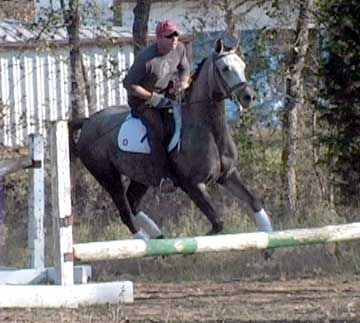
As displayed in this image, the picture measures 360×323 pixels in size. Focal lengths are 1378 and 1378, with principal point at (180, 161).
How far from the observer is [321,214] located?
1466 centimetres

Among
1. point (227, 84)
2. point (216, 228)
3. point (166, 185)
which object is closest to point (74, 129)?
point (166, 185)

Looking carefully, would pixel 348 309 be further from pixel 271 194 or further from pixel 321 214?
pixel 271 194

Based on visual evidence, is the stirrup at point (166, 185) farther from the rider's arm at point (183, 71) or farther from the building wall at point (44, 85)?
the building wall at point (44, 85)

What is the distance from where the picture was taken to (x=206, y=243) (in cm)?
1074

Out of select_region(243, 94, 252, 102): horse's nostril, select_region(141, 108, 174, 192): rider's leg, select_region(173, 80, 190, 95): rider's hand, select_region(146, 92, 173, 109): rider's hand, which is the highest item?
select_region(173, 80, 190, 95): rider's hand

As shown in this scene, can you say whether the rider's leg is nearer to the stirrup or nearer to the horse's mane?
the stirrup

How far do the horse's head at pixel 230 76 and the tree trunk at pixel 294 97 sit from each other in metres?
3.91

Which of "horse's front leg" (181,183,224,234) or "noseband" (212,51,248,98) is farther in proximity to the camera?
"horse's front leg" (181,183,224,234)

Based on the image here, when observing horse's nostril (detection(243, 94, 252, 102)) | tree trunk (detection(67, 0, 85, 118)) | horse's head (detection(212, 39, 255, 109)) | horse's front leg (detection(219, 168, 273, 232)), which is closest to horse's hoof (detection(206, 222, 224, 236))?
horse's front leg (detection(219, 168, 273, 232))

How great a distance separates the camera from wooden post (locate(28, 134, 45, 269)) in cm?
1165

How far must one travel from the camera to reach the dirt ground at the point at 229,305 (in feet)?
32.4

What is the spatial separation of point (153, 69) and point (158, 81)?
0.49ft

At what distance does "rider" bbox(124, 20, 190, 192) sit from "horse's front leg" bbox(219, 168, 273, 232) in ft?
2.01

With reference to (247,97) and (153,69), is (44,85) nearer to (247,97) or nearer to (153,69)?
(153,69)
